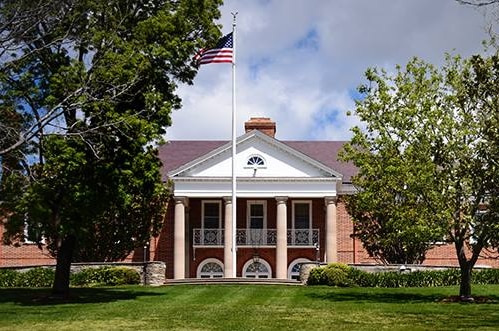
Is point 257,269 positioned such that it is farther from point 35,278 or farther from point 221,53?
point 221,53

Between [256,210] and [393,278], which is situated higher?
[256,210]

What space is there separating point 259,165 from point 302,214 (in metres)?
4.43

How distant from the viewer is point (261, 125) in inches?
1704

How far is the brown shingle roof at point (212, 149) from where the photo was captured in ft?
142

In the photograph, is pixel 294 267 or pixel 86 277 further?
pixel 294 267

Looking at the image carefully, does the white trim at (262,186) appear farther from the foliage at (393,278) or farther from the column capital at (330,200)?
the foliage at (393,278)

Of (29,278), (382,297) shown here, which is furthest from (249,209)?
(382,297)

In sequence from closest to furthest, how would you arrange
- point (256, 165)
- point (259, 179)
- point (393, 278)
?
point (393, 278) < point (259, 179) < point (256, 165)

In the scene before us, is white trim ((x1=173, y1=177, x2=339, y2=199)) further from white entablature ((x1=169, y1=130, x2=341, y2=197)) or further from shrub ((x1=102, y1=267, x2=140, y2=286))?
shrub ((x1=102, y1=267, x2=140, y2=286))

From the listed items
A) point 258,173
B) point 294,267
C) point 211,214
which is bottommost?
point 294,267

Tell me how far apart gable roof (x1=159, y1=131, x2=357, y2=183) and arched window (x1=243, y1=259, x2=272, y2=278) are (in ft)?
21.4

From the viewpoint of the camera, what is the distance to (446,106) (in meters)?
24.0

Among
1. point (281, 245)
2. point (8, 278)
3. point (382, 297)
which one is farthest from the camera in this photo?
point (281, 245)

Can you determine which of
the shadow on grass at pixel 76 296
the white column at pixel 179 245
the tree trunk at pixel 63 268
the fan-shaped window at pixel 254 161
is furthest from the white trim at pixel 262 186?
the tree trunk at pixel 63 268
